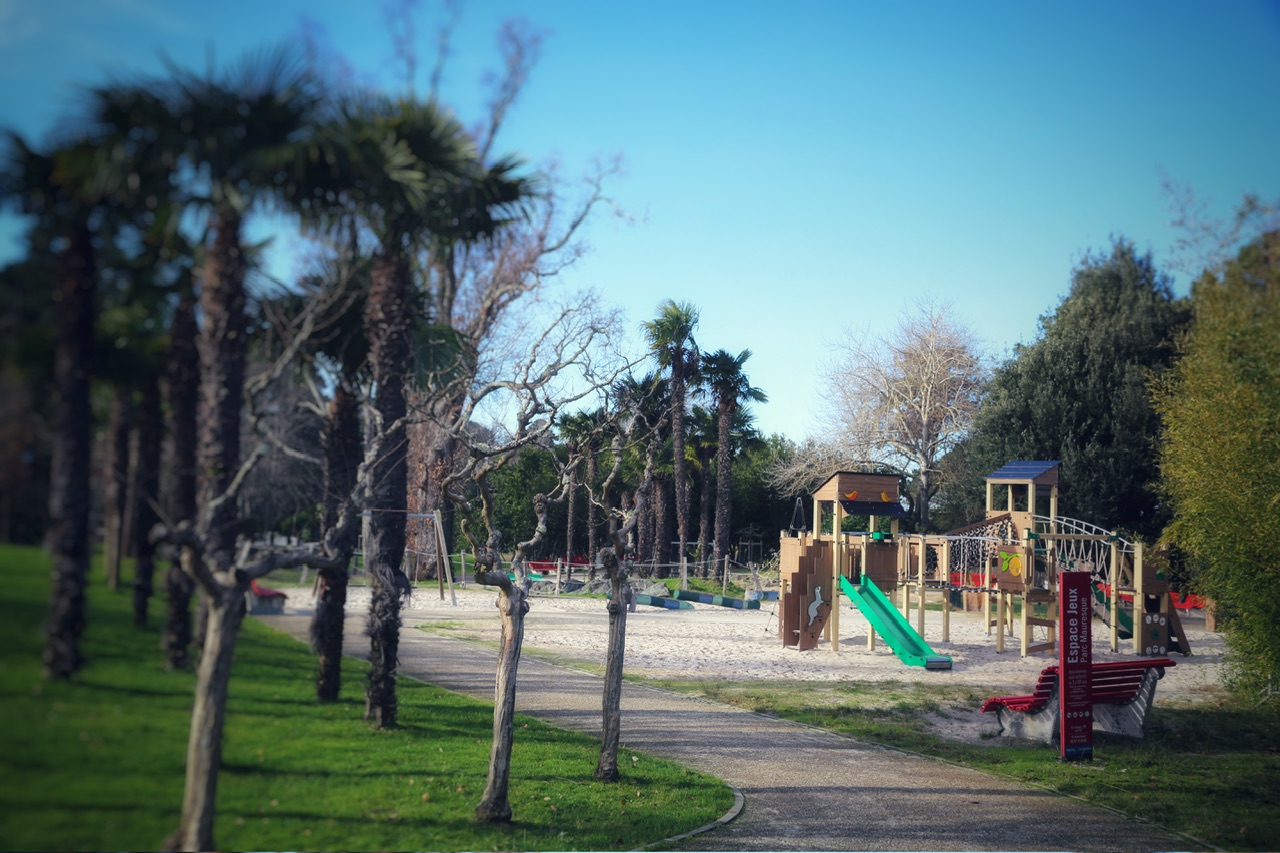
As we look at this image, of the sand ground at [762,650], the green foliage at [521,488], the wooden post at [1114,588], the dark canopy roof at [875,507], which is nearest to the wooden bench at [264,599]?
the sand ground at [762,650]

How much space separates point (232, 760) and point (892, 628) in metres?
15.6

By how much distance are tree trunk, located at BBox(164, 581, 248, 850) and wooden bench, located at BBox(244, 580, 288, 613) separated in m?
0.84

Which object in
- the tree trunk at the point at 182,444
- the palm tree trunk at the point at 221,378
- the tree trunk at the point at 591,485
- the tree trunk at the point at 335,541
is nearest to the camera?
the tree trunk at the point at 182,444

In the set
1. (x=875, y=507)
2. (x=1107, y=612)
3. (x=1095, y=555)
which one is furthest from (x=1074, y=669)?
(x=1095, y=555)

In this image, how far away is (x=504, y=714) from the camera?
734 centimetres

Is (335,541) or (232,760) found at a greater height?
(335,541)

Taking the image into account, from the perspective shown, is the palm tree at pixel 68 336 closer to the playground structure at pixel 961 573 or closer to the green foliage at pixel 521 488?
the green foliage at pixel 521 488

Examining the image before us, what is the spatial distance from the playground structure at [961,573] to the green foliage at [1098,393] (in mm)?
986

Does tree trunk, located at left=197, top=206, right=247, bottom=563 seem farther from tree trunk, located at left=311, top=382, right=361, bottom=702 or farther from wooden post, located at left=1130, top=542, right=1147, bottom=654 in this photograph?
wooden post, located at left=1130, top=542, right=1147, bottom=654

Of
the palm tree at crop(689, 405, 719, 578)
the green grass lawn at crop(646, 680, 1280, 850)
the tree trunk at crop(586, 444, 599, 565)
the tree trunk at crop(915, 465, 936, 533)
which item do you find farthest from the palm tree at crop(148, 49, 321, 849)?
the tree trunk at crop(915, 465, 936, 533)

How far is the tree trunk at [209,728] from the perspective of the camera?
474cm

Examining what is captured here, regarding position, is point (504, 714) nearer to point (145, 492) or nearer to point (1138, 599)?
point (145, 492)

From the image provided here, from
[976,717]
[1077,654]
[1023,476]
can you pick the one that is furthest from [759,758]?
[1023,476]

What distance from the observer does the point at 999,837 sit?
7785 millimetres
